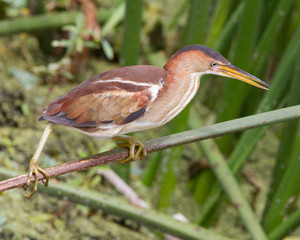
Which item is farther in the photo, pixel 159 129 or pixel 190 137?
pixel 159 129

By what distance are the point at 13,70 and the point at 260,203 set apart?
129 centimetres

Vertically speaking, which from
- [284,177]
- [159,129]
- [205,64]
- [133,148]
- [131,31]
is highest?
[205,64]

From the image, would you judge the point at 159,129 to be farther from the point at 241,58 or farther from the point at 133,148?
the point at 133,148

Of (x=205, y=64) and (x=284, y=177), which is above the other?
(x=205, y=64)

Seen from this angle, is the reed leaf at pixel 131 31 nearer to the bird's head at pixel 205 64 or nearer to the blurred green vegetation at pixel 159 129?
the blurred green vegetation at pixel 159 129

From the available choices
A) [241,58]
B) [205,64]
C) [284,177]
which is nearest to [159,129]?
[241,58]

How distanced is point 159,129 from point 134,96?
1.40 meters

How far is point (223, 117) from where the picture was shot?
74.5 inches

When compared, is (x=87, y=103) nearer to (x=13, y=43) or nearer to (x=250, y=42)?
(x=250, y=42)

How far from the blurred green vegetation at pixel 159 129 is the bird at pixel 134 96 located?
41cm

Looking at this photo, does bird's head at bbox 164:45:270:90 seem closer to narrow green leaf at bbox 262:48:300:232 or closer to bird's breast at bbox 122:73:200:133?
bird's breast at bbox 122:73:200:133

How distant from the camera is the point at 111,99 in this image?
1.08m

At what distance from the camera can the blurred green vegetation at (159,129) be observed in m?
1.62

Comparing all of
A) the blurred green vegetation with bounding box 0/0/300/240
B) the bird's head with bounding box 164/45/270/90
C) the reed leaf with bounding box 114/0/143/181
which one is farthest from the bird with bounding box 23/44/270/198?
the reed leaf with bounding box 114/0/143/181
